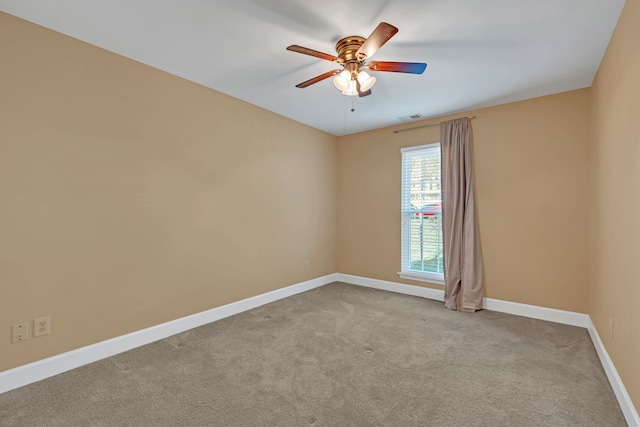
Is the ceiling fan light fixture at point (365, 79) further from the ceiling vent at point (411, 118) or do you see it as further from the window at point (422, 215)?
the window at point (422, 215)

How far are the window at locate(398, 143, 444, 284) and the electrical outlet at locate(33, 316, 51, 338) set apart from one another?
3995mm

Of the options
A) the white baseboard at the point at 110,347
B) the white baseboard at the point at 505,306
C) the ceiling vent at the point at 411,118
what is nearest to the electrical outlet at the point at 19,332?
the white baseboard at the point at 110,347

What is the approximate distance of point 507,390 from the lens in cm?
210

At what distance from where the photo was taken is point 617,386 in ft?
6.56

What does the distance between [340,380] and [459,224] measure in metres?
2.60

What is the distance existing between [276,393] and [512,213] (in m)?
3.29

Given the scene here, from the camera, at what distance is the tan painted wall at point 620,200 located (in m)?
1.71

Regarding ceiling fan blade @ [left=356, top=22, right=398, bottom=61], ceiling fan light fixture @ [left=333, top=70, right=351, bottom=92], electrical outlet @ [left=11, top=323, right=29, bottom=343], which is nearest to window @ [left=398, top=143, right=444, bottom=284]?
ceiling fan light fixture @ [left=333, top=70, right=351, bottom=92]

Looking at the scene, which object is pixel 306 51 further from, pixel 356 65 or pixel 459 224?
pixel 459 224

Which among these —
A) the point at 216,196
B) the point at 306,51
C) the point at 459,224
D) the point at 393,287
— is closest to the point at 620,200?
the point at 459,224

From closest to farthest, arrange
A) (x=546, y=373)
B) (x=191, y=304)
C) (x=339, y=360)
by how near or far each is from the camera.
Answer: (x=546, y=373) < (x=339, y=360) < (x=191, y=304)

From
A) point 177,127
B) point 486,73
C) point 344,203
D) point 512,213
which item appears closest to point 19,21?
point 177,127

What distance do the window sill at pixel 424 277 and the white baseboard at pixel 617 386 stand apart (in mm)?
1668

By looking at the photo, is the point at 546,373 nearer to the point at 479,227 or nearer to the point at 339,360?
the point at 339,360
